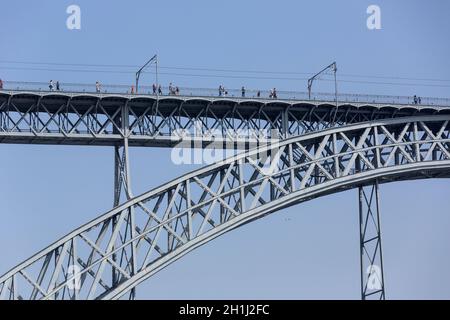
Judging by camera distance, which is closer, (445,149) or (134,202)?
(134,202)

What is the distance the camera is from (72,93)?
7756 centimetres

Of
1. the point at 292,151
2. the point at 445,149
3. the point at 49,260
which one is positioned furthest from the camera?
the point at 445,149

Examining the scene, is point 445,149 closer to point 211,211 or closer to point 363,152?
point 363,152

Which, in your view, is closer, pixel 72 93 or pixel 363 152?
pixel 72 93

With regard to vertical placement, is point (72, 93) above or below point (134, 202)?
above

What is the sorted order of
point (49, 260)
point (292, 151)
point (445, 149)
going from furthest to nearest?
point (445, 149) < point (292, 151) < point (49, 260)

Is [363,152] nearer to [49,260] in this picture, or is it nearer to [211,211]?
[211,211]

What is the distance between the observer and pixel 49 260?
7575cm

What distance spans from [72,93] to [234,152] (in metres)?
10.2

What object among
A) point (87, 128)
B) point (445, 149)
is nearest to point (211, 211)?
point (87, 128)

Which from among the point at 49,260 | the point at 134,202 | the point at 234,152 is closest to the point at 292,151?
the point at 234,152

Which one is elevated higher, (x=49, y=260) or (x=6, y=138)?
(x=6, y=138)

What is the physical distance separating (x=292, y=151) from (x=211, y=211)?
6179mm

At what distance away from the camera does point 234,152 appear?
268 ft
